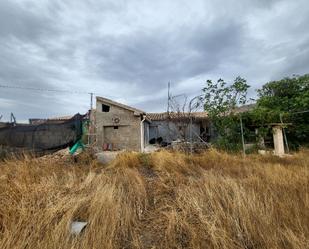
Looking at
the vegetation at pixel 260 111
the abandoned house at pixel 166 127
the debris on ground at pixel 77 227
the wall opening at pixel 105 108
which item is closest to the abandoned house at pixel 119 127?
the wall opening at pixel 105 108

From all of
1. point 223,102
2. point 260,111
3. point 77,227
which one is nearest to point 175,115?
point 223,102

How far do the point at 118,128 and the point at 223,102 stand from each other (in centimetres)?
742

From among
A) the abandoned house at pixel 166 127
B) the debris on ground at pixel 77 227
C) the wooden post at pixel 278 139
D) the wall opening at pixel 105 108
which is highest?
the wall opening at pixel 105 108

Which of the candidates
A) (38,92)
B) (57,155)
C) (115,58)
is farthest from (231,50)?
(38,92)

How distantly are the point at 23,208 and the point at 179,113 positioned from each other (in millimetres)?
10469

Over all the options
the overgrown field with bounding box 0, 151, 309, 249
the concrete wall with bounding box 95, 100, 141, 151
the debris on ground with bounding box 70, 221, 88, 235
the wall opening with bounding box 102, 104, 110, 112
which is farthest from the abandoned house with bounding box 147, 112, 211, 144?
the debris on ground with bounding box 70, 221, 88, 235

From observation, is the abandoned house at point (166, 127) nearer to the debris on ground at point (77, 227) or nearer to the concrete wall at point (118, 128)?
the concrete wall at point (118, 128)

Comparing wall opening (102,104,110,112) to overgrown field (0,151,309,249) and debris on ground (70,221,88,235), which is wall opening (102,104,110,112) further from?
debris on ground (70,221,88,235)

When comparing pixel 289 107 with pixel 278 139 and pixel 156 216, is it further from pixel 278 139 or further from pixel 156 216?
pixel 156 216

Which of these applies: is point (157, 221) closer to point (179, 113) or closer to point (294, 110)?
point (179, 113)

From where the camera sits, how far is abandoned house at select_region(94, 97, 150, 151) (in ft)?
42.4

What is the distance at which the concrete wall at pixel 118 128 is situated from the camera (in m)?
13.0

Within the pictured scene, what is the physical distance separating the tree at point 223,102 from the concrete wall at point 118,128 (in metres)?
5.12

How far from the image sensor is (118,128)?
43.8ft
